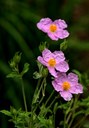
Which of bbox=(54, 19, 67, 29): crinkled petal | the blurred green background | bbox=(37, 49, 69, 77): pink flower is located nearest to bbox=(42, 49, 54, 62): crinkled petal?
bbox=(37, 49, 69, 77): pink flower

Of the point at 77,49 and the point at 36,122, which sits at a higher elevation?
the point at 77,49

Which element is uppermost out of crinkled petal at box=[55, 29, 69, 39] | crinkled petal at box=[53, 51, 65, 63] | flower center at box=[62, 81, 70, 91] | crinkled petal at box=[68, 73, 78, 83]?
crinkled petal at box=[55, 29, 69, 39]

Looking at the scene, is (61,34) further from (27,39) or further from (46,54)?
(27,39)

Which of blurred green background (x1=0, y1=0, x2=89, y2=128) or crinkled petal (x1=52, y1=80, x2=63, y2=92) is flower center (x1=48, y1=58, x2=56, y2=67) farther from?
blurred green background (x1=0, y1=0, x2=89, y2=128)

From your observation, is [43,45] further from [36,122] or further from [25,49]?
[25,49]

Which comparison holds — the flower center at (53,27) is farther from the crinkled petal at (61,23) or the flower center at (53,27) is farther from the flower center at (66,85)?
the flower center at (66,85)

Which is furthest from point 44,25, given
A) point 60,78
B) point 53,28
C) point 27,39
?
point 27,39

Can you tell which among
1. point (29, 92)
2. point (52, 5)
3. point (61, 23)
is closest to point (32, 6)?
point (52, 5)

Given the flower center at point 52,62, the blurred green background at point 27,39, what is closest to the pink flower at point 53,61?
the flower center at point 52,62
